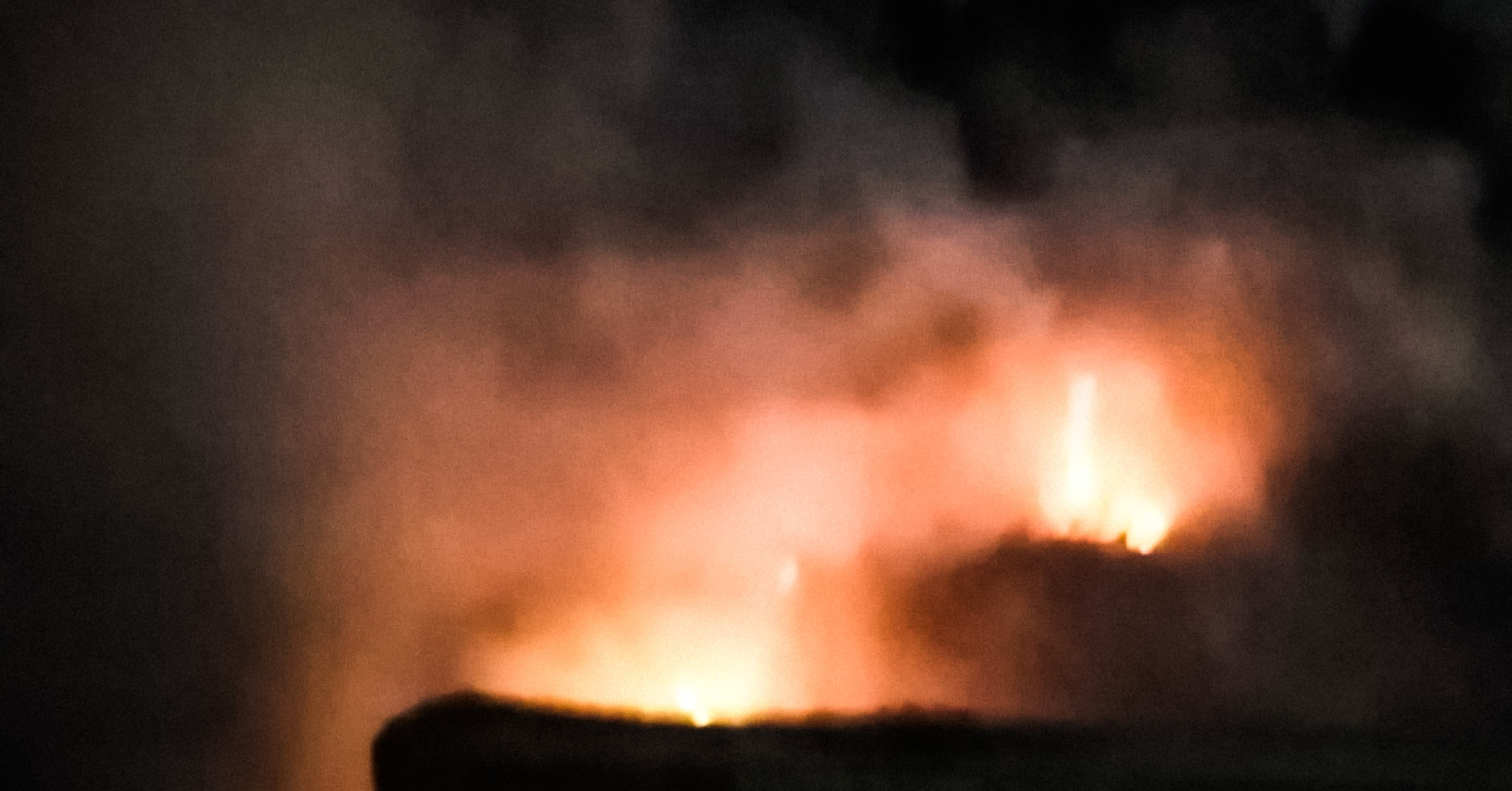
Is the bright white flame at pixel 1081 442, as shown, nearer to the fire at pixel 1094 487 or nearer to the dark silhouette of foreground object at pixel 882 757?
the fire at pixel 1094 487

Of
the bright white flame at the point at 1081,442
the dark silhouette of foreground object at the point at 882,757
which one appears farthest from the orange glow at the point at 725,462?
the dark silhouette of foreground object at the point at 882,757

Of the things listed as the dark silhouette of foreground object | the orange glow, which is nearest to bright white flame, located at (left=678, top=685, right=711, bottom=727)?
the orange glow

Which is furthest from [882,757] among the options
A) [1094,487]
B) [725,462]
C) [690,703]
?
[1094,487]

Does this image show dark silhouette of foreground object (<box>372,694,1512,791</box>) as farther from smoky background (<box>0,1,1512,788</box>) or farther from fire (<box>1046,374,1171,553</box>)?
fire (<box>1046,374,1171,553</box>)

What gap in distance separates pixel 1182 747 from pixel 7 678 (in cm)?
107

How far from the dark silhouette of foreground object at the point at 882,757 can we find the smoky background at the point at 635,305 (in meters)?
0.23

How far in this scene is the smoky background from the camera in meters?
0.91

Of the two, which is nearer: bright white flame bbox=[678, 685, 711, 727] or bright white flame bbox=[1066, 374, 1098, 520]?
bright white flame bbox=[678, 685, 711, 727]

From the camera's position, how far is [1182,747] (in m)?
0.75

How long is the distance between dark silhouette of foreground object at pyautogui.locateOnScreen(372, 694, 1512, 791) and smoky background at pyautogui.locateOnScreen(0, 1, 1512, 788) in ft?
0.74

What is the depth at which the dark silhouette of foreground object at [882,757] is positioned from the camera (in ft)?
2.33

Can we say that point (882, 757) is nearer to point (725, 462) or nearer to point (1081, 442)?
point (725, 462)

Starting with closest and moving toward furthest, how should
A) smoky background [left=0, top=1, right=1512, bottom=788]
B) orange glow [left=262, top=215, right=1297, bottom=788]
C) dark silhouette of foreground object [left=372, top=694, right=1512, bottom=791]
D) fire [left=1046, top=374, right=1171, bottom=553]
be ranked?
dark silhouette of foreground object [left=372, top=694, right=1512, bottom=791]
smoky background [left=0, top=1, right=1512, bottom=788]
orange glow [left=262, top=215, right=1297, bottom=788]
fire [left=1046, top=374, right=1171, bottom=553]

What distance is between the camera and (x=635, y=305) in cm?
116
